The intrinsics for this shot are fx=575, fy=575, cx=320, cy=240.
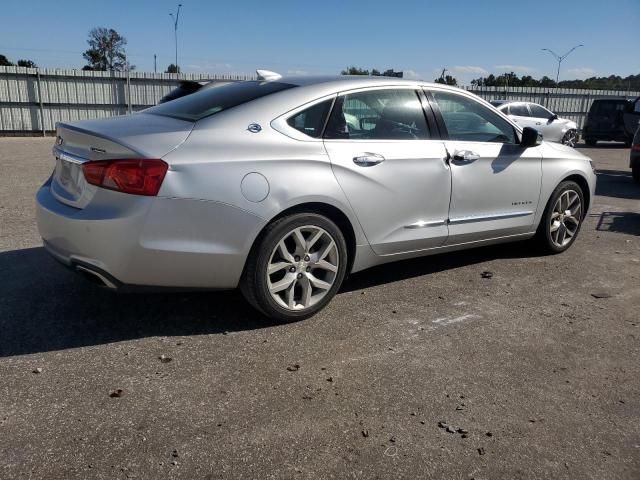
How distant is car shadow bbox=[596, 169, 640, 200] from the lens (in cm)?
1004

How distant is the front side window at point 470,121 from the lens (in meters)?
4.63

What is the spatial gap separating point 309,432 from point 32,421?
4.23 ft

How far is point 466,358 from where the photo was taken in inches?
137

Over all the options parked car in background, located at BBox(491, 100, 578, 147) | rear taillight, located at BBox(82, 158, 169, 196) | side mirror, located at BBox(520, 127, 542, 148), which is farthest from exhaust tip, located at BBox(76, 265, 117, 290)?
parked car in background, located at BBox(491, 100, 578, 147)

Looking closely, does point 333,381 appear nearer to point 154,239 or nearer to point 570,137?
point 154,239

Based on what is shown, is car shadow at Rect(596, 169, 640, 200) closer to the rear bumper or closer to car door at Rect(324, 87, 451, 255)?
car door at Rect(324, 87, 451, 255)

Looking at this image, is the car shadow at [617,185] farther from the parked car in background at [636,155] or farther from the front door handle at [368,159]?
the front door handle at [368,159]

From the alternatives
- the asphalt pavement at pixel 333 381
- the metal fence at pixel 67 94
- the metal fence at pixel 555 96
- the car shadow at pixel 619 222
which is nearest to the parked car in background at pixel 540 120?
the metal fence at pixel 555 96

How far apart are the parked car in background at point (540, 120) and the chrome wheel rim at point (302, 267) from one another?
48.2ft

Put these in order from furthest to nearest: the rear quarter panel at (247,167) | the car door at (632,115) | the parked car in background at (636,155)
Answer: the car door at (632,115) < the parked car in background at (636,155) < the rear quarter panel at (247,167)

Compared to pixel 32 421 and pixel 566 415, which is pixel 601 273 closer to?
pixel 566 415

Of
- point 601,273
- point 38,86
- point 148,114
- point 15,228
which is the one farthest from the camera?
point 38,86

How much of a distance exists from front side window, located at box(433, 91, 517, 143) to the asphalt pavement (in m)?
1.22

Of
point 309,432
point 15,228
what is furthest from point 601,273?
point 15,228
